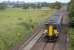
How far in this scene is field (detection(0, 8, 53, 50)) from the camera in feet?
13.4

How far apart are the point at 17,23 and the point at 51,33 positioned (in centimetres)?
84

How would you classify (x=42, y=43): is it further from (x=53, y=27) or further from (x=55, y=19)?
(x=55, y=19)

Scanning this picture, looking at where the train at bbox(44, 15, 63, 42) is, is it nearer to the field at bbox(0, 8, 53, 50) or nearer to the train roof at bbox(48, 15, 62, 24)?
the train roof at bbox(48, 15, 62, 24)

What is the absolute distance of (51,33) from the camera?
13.9 feet

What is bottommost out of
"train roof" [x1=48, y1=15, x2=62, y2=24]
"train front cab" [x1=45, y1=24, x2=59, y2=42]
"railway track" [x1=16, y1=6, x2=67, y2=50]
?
"railway track" [x1=16, y1=6, x2=67, y2=50]

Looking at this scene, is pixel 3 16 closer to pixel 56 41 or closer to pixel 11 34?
pixel 11 34

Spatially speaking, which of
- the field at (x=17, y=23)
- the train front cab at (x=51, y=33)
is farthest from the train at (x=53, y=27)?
the field at (x=17, y=23)

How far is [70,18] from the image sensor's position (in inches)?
165

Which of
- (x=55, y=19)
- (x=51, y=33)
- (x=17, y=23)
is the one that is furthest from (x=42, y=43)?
(x=17, y=23)

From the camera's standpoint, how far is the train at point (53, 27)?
423 centimetres

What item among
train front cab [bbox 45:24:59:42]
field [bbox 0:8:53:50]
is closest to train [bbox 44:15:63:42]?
train front cab [bbox 45:24:59:42]

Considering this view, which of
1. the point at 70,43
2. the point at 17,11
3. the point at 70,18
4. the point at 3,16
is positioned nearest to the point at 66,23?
the point at 70,18

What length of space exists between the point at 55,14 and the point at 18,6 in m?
0.92

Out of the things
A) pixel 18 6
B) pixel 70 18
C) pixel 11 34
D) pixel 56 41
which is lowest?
pixel 56 41
